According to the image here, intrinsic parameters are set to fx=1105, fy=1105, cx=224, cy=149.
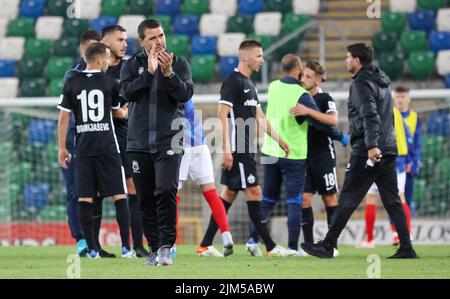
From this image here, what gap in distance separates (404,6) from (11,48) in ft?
24.3

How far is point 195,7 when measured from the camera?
21312mm

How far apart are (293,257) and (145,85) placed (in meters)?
2.72

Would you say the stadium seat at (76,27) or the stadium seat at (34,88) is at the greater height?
the stadium seat at (76,27)

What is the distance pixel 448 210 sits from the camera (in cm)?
1566

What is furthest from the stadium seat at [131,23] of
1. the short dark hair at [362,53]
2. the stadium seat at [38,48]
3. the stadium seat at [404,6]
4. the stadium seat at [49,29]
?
the short dark hair at [362,53]

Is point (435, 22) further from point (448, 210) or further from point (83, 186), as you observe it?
point (83, 186)

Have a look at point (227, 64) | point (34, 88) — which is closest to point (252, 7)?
point (227, 64)

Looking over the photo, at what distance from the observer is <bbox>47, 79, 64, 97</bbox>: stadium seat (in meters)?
19.1

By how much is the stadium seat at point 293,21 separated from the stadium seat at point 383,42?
1.45 metres

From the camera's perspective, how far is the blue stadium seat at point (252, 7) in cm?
2095

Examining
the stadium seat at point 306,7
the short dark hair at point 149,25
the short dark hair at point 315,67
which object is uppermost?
the stadium seat at point 306,7

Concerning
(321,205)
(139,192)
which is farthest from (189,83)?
(321,205)

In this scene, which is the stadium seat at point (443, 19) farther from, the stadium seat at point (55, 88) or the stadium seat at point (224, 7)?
the stadium seat at point (55, 88)

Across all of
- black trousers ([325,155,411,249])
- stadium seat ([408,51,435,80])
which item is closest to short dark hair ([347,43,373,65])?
black trousers ([325,155,411,249])
